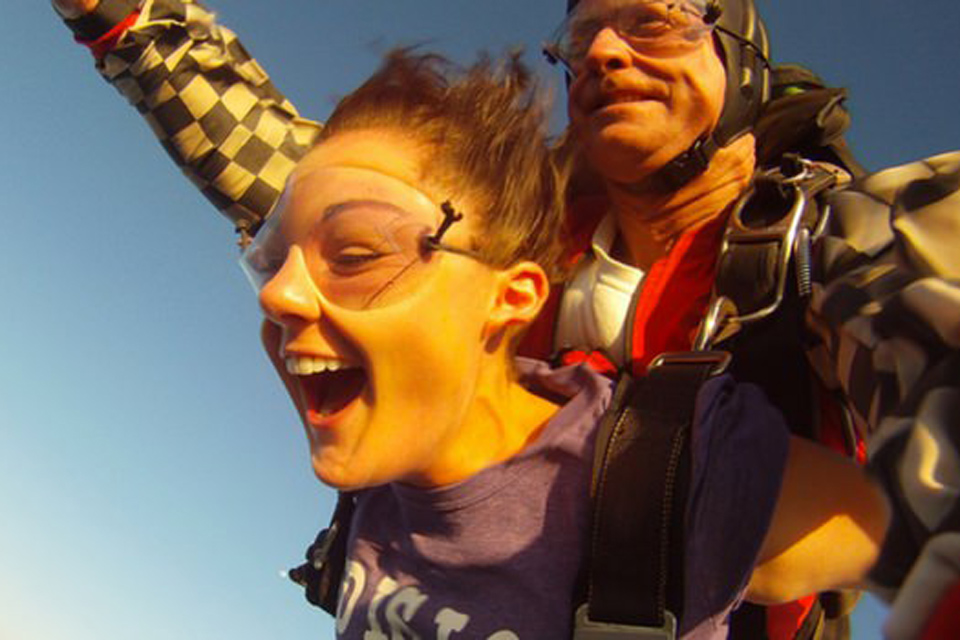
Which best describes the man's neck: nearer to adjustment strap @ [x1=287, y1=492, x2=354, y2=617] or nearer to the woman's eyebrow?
the woman's eyebrow

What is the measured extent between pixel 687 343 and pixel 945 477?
0.84 meters

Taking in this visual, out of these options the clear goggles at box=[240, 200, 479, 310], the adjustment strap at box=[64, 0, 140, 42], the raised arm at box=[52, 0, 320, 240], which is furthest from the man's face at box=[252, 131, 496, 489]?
the adjustment strap at box=[64, 0, 140, 42]

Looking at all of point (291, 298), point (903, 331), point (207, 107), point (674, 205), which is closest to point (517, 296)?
point (291, 298)

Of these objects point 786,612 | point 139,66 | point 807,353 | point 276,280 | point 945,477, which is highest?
point 139,66

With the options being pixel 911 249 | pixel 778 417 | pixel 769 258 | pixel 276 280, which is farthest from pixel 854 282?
pixel 276 280

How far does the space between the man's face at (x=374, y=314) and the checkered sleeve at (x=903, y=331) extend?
538mm

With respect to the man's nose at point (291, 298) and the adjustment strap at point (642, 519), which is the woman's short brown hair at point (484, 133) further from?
the adjustment strap at point (642, 519)

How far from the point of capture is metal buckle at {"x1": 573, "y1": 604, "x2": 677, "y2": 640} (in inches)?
38.1

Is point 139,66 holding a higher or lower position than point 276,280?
higher

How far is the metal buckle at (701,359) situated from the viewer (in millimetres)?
1088

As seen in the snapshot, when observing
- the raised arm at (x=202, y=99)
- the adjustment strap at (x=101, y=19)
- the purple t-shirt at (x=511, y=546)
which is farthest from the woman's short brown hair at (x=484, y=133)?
the adjustment strap at (x=101, y=19)

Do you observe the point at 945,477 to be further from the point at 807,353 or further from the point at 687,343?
the point at 687,343

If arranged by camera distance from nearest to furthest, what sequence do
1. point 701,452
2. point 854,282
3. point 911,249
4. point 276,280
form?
point 911,249 < point 854,282 < point 701,452 < point 276,280

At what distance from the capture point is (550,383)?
137 cm
